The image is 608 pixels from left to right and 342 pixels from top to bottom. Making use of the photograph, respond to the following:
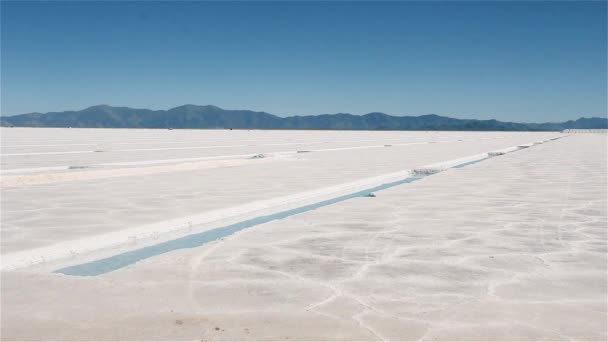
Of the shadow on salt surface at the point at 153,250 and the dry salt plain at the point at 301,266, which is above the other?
the dry salt plain at the point at 301,266

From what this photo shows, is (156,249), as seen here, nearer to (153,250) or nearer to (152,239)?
(153,250)

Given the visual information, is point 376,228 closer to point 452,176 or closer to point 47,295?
point 47,295

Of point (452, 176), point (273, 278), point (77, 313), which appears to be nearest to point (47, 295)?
point (77, 313)

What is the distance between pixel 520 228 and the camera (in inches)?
193

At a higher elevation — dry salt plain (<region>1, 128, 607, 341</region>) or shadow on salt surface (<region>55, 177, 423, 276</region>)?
dry salt plain (<region>1, 128, 607, 341</region>)

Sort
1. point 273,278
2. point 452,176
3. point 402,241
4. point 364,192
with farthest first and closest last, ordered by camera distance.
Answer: point 452,176 → point 364,192 → point 402,241 → point 273,278

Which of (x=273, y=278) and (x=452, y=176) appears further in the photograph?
(x=452, y=176)

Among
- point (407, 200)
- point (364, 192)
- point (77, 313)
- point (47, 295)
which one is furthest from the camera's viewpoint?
point (364, 192)

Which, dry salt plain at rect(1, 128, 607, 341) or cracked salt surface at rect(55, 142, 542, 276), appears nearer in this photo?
dry salt plain at rect(1, 128, 607, 341)

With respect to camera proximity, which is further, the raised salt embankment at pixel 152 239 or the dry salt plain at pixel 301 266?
the raised salt embankment at pixel 152 239

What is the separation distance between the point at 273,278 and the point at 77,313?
1.04 meters

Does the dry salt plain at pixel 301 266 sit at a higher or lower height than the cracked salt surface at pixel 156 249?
higher

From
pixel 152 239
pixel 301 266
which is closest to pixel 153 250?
pixel 152 239

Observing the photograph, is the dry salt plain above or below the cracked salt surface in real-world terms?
above
